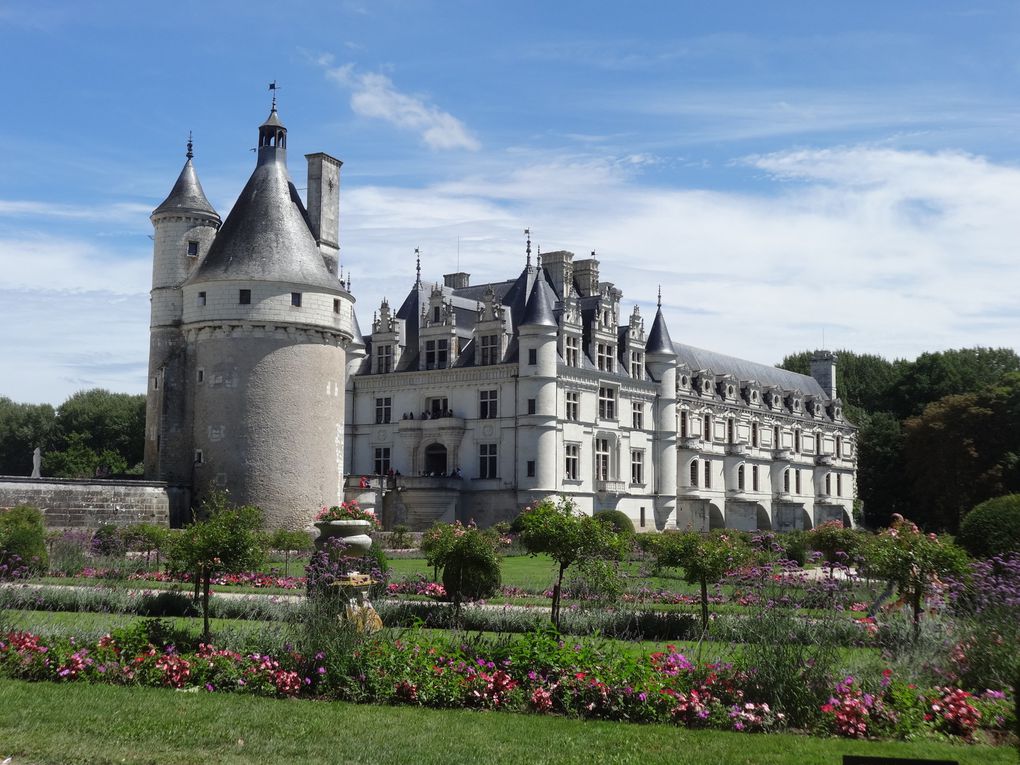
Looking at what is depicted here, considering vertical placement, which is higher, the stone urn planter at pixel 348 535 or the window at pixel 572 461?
the window at pixel 572 461

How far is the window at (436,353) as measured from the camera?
48.0 m

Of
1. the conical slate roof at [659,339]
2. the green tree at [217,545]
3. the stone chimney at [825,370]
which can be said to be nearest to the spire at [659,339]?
the conical slate roof at [659,339]

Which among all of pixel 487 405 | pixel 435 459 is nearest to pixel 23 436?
pixel 435 459

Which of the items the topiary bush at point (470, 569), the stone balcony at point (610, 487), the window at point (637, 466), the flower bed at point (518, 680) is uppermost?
the window at point (637, 466)

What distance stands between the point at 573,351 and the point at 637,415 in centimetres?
585

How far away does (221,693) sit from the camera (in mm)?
11055

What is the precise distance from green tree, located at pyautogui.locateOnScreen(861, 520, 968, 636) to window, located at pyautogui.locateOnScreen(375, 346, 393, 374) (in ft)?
117

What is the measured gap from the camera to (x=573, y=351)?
1863 inches

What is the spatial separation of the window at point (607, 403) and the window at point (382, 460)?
9603 mm

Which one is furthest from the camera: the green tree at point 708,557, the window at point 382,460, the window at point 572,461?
the window at point 382,460

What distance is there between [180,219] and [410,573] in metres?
20.1

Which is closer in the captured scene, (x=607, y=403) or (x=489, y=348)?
(x=489, y=348)

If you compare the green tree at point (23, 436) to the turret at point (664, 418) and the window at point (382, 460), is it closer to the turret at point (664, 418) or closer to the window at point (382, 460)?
the window at point (382, 460)

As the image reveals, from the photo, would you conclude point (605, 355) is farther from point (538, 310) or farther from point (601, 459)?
point (538, 310)
